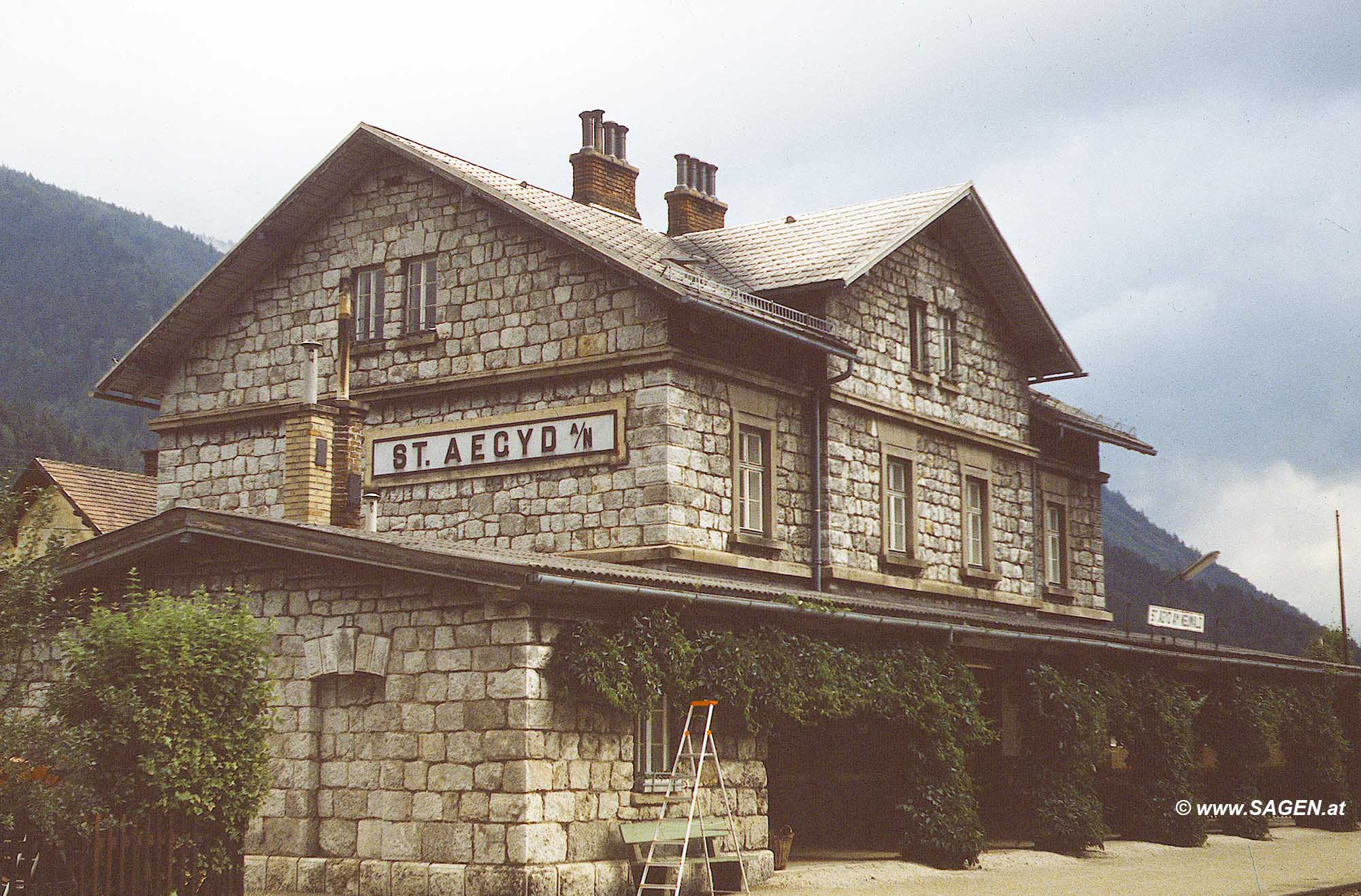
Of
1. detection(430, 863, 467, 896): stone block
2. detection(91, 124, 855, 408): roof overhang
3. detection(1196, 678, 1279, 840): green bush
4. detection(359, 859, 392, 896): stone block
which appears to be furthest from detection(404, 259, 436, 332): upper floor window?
detection(1196, 678, 1279, 840): green bush

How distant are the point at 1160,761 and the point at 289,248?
45.3ft

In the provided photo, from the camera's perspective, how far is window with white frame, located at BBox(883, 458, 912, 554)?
22.3 m

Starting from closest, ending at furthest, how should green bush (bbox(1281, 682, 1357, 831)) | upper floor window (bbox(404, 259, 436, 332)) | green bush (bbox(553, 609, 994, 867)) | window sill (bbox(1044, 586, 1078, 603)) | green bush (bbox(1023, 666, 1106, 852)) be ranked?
green bush (bbox(553, 609, 994, 867)), green bush (bbox(1023, 666, 1106, 852)), upper floor window (bbox(404, 259, 436, 332)), green bush (bbox(1281, 682, 1357, 831)), window sill (bbox(1044, 586, 1078, 603))

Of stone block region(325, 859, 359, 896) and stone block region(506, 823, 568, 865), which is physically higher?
stone block region(506, 823, 568, 865)

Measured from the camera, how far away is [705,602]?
14953 mm

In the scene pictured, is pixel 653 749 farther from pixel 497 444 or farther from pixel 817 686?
pixel 497 444

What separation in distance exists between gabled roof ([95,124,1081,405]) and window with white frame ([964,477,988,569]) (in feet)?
9.15

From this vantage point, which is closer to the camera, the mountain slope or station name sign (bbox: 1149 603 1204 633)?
station name sign (bbox: 1149 603 1204 633)

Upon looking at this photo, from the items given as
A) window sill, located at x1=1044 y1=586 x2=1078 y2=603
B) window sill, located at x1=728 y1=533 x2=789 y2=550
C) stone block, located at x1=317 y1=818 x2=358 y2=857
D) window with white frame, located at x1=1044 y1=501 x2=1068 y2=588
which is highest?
window with white frame, located at x1=1044 y1=501 x2=1068 y2=588

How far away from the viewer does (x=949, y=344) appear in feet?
79.7

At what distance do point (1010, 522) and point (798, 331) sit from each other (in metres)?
6.98

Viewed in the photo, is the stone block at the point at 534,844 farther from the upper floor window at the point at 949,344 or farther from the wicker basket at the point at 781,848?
the upper floor window at the point at 949,344
